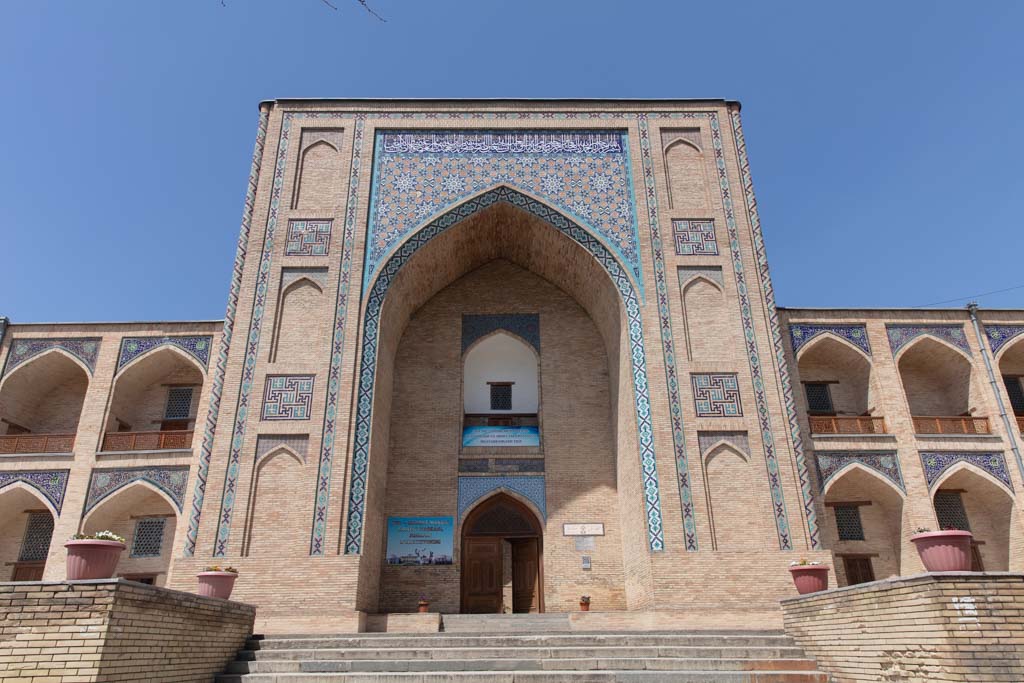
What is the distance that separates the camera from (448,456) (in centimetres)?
1062

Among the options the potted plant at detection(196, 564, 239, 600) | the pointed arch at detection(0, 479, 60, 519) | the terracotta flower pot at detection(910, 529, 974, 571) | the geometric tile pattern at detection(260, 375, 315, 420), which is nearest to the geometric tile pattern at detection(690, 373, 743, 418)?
the terracotta flower pot at detection(910, 529, 974, 571)

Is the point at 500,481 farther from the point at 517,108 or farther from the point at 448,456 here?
the point at 517,108

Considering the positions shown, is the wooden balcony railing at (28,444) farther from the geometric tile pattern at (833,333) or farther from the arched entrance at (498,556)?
the geometric tile pattern at (833,333)

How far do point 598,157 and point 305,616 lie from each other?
301 inches

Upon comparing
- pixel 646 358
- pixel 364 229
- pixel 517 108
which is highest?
pixel 517 108

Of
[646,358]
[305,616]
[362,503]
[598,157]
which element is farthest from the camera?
[598,157]

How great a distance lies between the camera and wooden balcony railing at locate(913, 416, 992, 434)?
1042cm

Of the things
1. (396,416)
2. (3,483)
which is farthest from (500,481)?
(3,483)

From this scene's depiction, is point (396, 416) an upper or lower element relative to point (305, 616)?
upper

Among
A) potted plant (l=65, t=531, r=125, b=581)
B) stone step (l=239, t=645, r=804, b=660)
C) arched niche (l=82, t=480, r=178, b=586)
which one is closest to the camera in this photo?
potted plant (l=65, t=531, r=125, b=581)

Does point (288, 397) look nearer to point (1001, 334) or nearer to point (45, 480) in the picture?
point (45, 480)

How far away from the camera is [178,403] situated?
11141 millimetres

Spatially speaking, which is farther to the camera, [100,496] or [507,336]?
[507,336]

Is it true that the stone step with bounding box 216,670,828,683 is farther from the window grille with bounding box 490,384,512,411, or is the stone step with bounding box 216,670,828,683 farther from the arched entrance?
the window grille with bounding box 490,384,512,411
